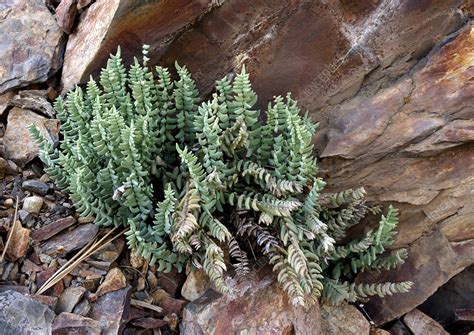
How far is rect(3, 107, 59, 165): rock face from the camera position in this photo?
3.25 m

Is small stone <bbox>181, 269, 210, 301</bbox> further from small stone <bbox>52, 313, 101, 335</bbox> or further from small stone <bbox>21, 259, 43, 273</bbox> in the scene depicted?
small stone <bbox>21, 259, 43, 273</bbox>

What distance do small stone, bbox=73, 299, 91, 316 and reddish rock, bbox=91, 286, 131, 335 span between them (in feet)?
0.08

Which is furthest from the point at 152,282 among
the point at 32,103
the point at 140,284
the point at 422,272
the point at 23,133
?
the point at 422,272

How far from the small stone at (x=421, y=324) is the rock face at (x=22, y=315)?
2.14 meters

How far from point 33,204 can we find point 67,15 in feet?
3.99

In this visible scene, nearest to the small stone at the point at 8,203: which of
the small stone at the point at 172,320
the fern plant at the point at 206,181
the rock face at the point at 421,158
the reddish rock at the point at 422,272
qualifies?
the fern plant at the point at 206,181

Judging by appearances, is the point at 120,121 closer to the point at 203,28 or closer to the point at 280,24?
the point at 203,28

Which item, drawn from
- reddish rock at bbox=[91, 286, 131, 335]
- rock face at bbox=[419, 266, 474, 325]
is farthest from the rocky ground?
rock face at bbox=[419, 266, 474, 325]

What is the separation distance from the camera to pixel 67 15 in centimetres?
355

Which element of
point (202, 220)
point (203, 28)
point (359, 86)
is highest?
point (203, 28)

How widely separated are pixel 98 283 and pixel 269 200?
0.93 m

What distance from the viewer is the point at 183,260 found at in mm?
2955

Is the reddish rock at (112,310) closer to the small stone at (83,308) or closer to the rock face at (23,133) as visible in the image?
the small stone at (83,308)

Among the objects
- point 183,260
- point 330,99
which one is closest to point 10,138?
point 183,260
